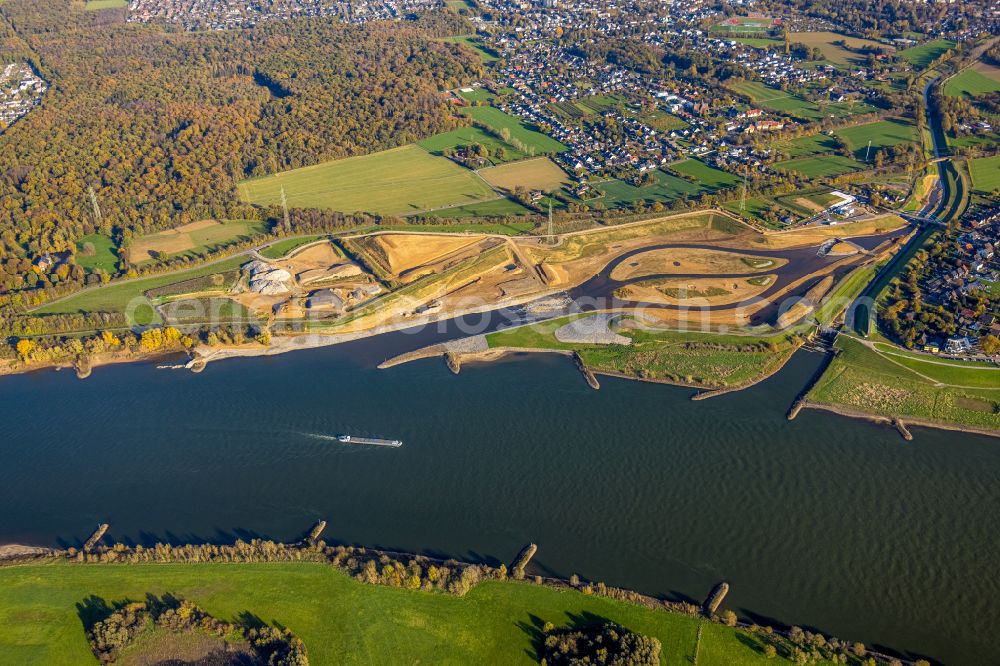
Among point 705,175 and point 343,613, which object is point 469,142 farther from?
point 343,613

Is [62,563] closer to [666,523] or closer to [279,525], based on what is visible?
[279,525]

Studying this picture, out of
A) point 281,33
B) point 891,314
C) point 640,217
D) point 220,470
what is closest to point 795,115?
point 640,217

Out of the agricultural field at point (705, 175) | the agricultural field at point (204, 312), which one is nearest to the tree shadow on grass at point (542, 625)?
the agricultural field at point (204, 312)

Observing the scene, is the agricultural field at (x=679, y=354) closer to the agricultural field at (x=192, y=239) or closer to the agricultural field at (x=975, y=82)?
the agricultural field at (x=192, y=239)

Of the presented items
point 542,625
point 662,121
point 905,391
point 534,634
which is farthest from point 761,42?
point 534,634

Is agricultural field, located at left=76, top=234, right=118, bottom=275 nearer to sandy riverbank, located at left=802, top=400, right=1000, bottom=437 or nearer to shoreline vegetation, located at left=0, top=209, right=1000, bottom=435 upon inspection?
shoreline vegetation, located at left=0, top=209, right=1000, bottom=435

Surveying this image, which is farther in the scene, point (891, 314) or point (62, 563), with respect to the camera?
point (891, 314)
